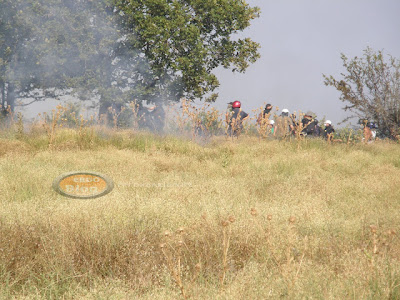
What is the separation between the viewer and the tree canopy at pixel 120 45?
64.0 ft

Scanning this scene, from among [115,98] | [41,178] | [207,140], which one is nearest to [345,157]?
[207,140]

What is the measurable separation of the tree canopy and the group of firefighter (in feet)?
13.3

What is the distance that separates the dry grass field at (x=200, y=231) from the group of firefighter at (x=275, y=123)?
3107 mm

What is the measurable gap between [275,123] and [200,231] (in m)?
11.5

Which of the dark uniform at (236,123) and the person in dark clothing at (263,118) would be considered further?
the dark uniform at (236,123)

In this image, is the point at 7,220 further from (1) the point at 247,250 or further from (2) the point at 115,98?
(2) the point at 115,98

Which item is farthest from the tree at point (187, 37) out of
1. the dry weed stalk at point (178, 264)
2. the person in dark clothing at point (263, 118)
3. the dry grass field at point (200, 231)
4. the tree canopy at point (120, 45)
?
the dry weed stalk at point (178, 264)

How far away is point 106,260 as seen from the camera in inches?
144

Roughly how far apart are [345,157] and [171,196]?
5747mm

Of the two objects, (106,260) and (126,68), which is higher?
(126,68)

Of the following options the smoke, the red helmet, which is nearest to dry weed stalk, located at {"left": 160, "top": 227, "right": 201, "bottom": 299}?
the red helmet

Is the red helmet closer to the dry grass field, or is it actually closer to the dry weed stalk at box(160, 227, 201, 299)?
the dry grass field

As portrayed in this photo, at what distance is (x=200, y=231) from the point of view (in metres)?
4.12

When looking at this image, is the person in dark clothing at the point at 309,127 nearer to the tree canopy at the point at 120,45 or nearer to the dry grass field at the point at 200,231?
the tree canopy at the point at 120,45
